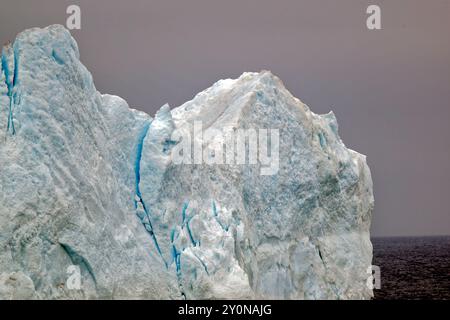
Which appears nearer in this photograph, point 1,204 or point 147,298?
point 1,204

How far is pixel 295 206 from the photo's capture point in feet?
102

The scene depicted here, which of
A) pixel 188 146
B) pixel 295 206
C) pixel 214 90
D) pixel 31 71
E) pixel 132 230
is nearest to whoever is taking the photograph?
pixel 31 71

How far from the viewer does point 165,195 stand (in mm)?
Result: 26844

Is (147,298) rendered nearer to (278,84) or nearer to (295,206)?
(295,206)

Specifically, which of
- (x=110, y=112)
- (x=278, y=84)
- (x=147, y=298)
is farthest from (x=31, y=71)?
(x=278, y=84)

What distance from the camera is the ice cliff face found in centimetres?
2247

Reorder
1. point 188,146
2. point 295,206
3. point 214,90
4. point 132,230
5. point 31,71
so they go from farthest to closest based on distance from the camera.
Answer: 1. point 214,90
2. point 295,206
3. point 188,146
4. point 132,230
5. point 31,71

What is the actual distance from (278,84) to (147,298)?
11.2 meters

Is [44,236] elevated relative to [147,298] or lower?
elevated

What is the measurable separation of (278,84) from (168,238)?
28.7 ft

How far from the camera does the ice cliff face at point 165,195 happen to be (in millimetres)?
22469

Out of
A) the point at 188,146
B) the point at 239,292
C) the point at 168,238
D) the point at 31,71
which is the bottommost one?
the point at 239,292

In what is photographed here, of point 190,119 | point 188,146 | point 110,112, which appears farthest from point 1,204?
point 190,119

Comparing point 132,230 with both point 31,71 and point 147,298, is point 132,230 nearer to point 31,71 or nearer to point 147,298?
point 147,298
